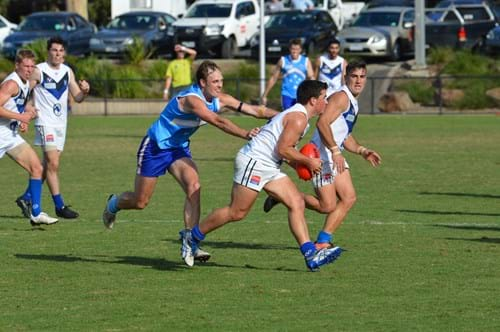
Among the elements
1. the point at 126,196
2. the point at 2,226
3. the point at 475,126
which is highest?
the point at 126,196

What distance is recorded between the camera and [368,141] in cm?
2611

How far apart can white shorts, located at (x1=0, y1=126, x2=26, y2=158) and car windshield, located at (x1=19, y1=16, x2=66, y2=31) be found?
96.3ft

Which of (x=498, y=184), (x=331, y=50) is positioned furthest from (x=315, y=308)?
(x=331, y=50)

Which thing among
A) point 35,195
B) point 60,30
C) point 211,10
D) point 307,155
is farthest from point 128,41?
point 307,155

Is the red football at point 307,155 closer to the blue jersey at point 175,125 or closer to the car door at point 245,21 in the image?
the blue jersey at point 175,125

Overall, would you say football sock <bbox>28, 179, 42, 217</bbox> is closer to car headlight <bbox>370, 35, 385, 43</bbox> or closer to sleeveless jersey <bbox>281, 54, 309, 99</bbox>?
sleeveless jersey <bbox>281, 54, 309, 99</bbox>

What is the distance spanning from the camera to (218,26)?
141 ft

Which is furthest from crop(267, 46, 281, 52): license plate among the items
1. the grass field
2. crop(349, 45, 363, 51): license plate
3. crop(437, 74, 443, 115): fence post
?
the grass field

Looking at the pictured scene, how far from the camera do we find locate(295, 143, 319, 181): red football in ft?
33.1

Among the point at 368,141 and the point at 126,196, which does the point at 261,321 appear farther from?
the point at 368,141

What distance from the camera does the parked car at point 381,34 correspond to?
134 feet

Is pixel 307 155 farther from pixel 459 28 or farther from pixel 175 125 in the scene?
pixel 459 28

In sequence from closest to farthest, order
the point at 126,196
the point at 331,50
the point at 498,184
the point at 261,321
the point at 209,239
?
the point at 261,321 < the point at 126,196 < the point at 209,239 < the point at 498,184 < the point at 331,50

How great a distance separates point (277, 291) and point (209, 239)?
3138mm
